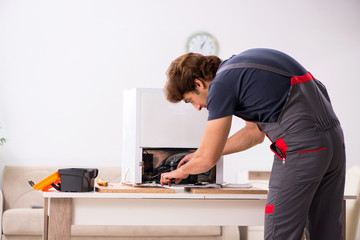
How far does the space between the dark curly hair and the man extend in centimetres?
17

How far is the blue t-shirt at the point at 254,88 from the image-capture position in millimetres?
1621

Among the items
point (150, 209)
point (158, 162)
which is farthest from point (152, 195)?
point (158, 162)

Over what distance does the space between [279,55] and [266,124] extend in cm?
25

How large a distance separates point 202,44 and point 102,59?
99 cm

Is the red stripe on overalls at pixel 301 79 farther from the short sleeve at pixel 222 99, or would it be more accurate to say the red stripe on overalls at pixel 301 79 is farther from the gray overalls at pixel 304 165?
the short sleeve at pixel 222 99

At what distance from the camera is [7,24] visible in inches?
174

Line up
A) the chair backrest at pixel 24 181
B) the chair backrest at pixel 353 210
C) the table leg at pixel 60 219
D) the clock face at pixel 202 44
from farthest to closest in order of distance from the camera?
the clock face at pixel 202 44 → the chair backrest at pixel 24 181 → the chair backrest at pixel 353 210 → the table leg at pixel 60 219

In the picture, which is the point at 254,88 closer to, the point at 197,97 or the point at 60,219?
the point at 197,97

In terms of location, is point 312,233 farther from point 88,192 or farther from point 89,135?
point 89,135

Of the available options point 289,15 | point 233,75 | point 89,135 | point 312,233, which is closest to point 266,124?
point 233,75

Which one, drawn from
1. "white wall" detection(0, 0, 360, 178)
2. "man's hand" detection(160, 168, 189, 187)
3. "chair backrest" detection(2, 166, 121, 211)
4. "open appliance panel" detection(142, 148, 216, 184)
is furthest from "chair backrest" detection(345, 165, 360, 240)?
"chair backrest" detection(2, 166, 121, 211)

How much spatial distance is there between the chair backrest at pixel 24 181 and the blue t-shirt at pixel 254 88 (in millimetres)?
2692

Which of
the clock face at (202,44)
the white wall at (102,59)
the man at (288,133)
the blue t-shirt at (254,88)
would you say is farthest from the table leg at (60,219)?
the clock face at (202,44)

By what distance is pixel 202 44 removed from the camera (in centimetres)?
458
